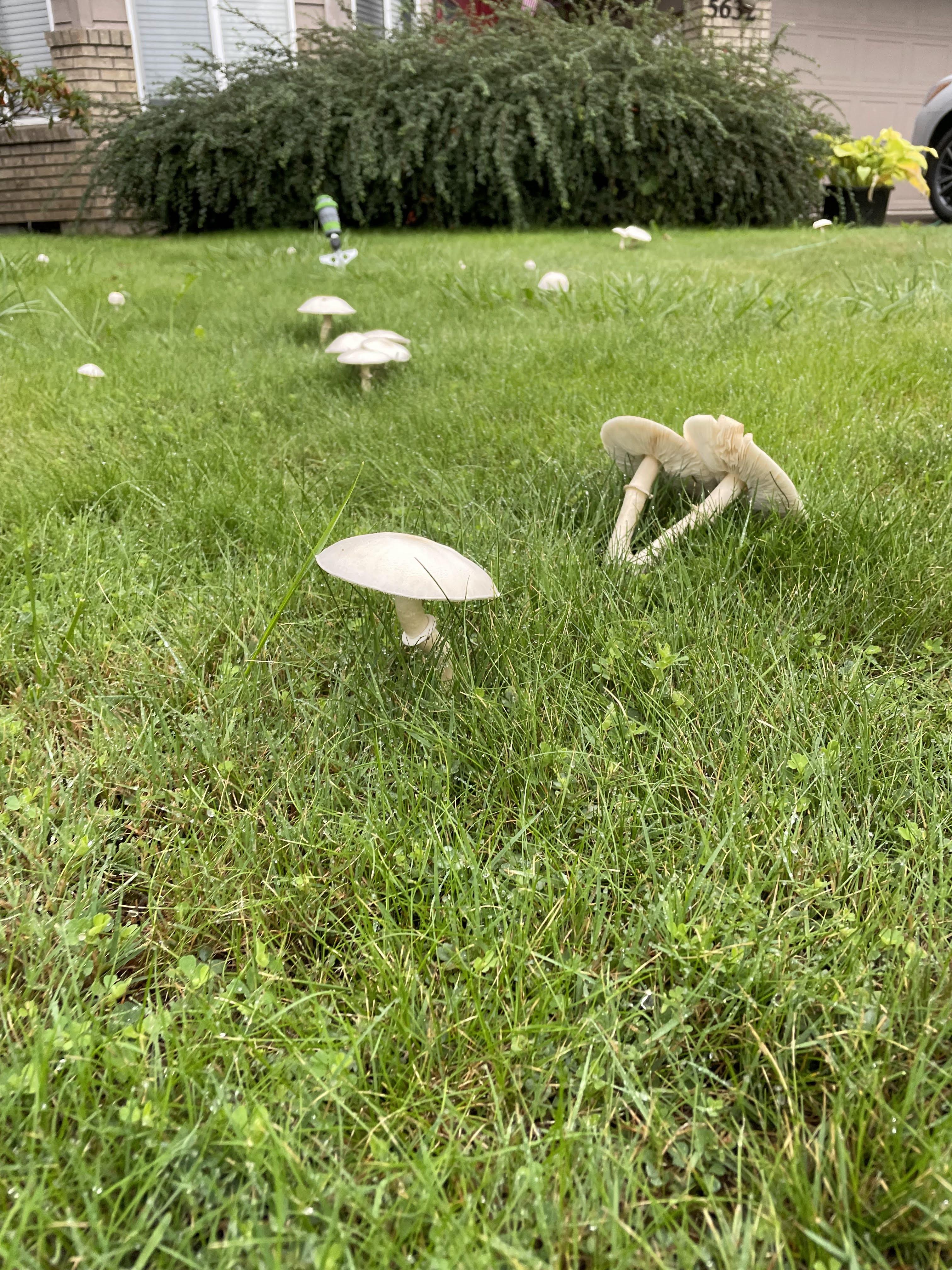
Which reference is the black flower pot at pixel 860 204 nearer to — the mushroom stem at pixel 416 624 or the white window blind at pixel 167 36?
the white window blind at pixel 167 36

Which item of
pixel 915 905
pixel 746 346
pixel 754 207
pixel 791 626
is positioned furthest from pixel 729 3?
pixel 915 905

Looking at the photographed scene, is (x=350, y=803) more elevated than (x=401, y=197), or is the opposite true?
(x=401, y=197)

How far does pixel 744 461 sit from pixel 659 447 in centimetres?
24

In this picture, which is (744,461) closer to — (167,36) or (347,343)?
(347,343)

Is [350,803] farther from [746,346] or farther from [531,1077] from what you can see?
[746,346]

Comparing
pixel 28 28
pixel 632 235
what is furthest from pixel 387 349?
pixel 28 28

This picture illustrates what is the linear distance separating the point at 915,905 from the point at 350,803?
913 mm

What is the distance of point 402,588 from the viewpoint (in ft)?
4.73

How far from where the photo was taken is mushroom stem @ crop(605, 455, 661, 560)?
2.06 meters

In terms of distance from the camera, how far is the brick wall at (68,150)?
1066 cm

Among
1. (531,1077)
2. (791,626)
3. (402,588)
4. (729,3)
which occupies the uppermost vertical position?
(729,3)

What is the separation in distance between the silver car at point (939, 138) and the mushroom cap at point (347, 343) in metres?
→ 9.91

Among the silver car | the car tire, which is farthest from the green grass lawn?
the car tire

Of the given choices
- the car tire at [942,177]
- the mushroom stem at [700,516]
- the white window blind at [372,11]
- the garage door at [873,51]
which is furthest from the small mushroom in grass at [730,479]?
the garage door at [873,51]
